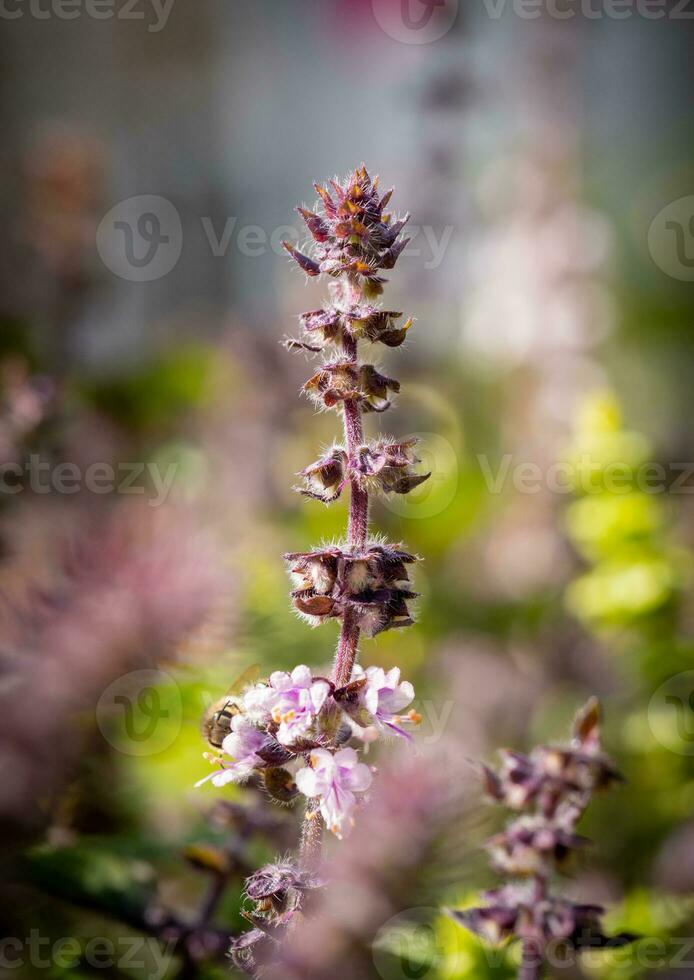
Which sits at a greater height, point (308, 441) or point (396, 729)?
point (308, 441)

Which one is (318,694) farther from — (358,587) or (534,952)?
(534,952)

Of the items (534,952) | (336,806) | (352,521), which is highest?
(352,521)

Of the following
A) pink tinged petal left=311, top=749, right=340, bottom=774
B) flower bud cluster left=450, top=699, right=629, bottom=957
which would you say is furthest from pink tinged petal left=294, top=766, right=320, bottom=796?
flower bud cluster left=450, top=699, right=629, bottom=957

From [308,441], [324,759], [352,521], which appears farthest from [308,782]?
[308,441]

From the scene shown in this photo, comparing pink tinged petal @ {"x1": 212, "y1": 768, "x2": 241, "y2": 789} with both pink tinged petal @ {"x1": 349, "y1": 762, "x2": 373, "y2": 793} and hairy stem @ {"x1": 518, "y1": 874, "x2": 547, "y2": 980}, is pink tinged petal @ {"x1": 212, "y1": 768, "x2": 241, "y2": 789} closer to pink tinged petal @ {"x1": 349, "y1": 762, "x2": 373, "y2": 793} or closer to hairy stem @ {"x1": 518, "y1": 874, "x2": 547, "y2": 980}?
pink tinged petal @ {"x1": 349, "y1": 762, "x2": 373, "y2": 793}

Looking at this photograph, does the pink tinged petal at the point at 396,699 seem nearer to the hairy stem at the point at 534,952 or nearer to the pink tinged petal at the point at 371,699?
the pink tinged petal at the point at 371,699
